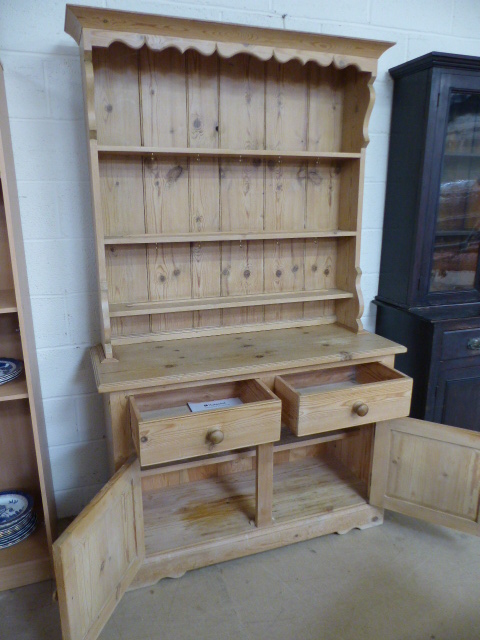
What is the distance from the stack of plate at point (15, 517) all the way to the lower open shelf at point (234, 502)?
435 millimetres

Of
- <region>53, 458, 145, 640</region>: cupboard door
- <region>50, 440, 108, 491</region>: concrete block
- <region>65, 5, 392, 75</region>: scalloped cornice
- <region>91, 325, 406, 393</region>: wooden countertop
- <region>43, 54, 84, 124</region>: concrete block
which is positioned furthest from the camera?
<region>50, 440, 108, 491</region>: concrete block

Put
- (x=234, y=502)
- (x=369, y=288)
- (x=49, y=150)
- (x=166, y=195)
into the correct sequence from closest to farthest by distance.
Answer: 1. (x=49, y=150)
2. (x=166, y=195)
3. (x=234, y=502)
4. (x=369, y=288)

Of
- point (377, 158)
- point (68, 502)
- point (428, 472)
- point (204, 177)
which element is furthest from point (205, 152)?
point (68, 502)

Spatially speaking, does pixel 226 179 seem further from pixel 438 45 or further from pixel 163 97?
pixel 438 45

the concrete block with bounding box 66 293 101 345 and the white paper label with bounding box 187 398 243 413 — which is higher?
the concrete block with bounding box 66 293 101 345

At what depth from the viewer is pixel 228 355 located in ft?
5.49

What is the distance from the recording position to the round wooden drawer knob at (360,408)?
162cm

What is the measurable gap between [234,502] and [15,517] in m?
0.83

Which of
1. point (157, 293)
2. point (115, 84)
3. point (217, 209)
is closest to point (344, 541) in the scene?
point (157, 293)

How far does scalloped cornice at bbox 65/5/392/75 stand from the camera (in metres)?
1.38

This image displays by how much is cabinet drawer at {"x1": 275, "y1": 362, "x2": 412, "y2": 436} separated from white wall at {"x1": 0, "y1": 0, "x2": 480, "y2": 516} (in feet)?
2.28

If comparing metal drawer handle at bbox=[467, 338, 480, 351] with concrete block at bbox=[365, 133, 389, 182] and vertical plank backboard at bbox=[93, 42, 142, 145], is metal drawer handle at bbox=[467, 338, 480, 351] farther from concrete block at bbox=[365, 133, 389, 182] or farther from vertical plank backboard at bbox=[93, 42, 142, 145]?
vertical plank backboard at bbox=[93, 42, 142, 145]

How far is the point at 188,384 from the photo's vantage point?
1544mm

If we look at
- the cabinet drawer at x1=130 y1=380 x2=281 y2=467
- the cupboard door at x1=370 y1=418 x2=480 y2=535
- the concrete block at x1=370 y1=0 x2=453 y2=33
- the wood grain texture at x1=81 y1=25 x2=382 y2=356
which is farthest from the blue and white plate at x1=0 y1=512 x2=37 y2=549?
the concrete block at x1=370 y1=0 x2=453 y2=33
